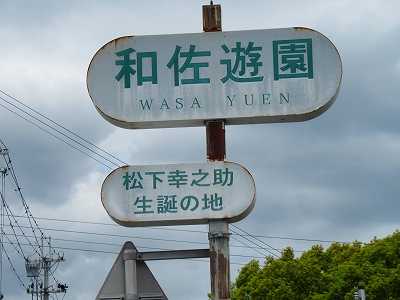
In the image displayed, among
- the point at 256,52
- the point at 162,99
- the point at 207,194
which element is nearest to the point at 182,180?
the point at 207,194

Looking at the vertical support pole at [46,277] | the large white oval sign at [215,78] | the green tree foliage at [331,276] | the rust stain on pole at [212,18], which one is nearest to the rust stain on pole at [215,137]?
the large white oval sign at [215,78]

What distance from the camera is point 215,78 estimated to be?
10695 millimetres

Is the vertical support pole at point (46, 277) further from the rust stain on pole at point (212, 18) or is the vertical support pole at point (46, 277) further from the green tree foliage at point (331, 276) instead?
the rust stain on pole at point (212, 18)

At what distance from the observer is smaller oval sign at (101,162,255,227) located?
10219 mm


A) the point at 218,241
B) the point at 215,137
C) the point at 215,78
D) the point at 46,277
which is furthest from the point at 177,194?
the point at 46,277

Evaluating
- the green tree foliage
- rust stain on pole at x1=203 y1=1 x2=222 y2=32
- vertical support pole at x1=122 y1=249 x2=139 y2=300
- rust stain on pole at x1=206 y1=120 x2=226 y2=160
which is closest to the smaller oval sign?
rust stain on pole at x1=206 y1=120 x2=226 y2=160

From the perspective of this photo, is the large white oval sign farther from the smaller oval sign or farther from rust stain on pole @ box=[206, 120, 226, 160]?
the smaller oval sign

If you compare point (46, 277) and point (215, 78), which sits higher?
point (46, 277)

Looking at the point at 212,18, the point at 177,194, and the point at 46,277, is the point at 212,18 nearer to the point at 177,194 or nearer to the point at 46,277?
the point at 177,194

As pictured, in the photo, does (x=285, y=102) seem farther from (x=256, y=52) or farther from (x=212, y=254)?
(x=212, y=254)

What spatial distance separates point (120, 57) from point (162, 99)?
0.67 metres

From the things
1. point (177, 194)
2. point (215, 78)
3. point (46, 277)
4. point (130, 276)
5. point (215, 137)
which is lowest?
point (130, 276)

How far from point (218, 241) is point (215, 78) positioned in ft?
5.82

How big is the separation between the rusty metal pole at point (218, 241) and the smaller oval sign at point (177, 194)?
15 cm
